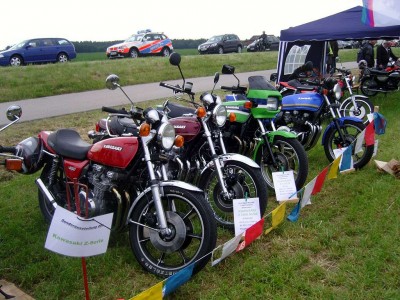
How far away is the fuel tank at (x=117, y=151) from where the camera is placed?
A: 9.95ft

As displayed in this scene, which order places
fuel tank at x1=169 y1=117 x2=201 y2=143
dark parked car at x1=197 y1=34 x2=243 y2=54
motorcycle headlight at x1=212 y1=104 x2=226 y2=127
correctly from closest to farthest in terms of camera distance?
motorcycle headlight at x1=212 y1=104 x2=226 y2=127 < fuel tank at x1=169 y1=117 x2=201 y2=143 < dark parked car at x1=197 y1=34 x2=243 y2=54

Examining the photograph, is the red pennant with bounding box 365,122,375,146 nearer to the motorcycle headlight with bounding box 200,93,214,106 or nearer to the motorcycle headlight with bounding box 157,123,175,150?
the motorcycle headlight with bounding box 200,93,214,106

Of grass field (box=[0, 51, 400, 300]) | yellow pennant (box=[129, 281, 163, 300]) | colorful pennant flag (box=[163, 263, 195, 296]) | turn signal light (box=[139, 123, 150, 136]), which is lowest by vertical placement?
grass field (box=[0, 51, 400, 300])

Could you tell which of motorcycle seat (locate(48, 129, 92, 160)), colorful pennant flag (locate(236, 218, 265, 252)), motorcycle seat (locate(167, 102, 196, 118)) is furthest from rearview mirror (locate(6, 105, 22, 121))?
colorful pennant flag (locate(236, 218, 265, 252))

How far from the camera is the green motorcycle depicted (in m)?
4.32

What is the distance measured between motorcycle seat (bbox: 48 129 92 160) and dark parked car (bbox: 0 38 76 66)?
615 inches

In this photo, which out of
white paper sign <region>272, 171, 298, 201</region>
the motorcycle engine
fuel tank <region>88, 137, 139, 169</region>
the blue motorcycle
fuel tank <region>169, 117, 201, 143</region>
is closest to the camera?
fuel tank <region>88, 137, 139, 169</region>

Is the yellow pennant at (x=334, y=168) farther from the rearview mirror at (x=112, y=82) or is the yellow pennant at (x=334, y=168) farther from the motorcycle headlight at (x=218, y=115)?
the rearview mirror at (x=112, y=82)

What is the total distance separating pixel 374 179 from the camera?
4.79 m

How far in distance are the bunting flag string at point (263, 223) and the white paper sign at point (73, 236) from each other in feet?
1.22

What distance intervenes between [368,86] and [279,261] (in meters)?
8.64

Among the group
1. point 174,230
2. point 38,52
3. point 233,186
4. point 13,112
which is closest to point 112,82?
point 13,112

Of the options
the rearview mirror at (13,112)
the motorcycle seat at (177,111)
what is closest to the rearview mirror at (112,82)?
the rearview mirror at (13,112)

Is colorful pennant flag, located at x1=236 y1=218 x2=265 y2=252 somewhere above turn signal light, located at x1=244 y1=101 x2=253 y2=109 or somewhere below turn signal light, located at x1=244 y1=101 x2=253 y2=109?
below
